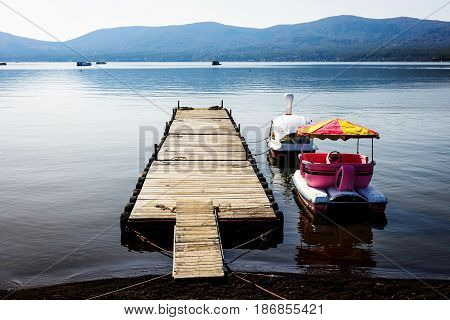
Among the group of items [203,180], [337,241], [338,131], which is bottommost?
[337,241]

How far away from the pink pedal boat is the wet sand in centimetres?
575

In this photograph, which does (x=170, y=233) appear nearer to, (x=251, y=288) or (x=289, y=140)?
(x=251, y=288)

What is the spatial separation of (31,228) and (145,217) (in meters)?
6.42

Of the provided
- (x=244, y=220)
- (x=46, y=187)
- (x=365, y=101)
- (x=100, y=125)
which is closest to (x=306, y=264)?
(x=244, y=220)

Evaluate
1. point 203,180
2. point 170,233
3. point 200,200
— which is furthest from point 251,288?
A: point 203,180

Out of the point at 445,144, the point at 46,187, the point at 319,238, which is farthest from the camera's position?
the point at 445,144

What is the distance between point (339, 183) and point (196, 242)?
8244 millimetres

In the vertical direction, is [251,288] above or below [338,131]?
below

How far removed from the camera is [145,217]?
54.3 ft

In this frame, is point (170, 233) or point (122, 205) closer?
point (170, 233)

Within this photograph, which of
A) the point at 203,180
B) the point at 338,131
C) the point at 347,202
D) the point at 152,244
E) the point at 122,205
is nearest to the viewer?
the point at 152,244

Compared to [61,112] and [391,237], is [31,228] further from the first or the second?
[61,112]

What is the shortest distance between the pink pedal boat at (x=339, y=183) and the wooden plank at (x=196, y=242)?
5730 mm

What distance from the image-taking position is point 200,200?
1812 centimetres
